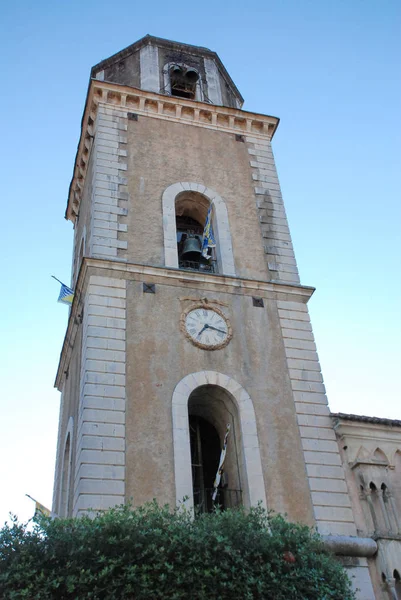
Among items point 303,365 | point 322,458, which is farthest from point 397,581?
point 303,365

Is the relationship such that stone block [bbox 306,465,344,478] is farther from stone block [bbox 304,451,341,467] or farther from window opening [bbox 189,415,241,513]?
window opening [bbox 189,415,241,513]

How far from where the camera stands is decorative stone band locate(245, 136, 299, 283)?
1616cm

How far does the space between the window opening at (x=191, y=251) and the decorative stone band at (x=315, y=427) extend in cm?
213

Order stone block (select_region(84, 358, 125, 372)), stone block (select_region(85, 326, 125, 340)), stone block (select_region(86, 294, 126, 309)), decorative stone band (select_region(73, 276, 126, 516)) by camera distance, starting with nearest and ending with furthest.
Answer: decorative stone band (select_region(73, 276, 126, 516)) → stone block (select_region(84, 358, 125, 372)) → stone block (select_region(85, 326, 125, 340)) → stone block (select_region(86, 294, 126, 309))

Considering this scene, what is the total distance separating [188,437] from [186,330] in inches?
95.1

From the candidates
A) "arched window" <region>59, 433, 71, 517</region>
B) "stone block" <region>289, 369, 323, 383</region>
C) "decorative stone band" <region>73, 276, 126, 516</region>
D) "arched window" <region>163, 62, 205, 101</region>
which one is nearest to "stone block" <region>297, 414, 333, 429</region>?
"stone block" <region>289, 369, 323, 383</region>

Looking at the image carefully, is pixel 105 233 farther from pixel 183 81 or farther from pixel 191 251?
pixel 183 81

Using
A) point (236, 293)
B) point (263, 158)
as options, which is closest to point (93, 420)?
point (236, 293)

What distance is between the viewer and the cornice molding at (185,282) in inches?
567

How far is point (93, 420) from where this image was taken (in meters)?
12.0

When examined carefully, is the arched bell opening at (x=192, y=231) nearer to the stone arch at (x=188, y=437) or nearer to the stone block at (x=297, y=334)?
the stone block at (x=297, y=334)

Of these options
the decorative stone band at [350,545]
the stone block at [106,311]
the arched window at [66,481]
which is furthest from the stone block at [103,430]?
the decorative stone band at [350,545]

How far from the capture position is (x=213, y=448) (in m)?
14.4

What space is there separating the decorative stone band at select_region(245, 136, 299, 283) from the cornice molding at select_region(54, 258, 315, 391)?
0.52m
